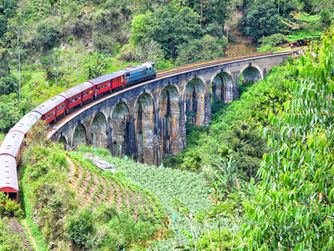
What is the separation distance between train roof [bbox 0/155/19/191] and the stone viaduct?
7010 mm

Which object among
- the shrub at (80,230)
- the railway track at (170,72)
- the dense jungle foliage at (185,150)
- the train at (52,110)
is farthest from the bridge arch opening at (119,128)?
the shrub at (80,230)

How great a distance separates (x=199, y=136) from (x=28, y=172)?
31903 millimetres

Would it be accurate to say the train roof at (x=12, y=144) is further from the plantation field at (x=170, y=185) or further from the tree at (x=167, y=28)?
the tree at (x=167, y=28)

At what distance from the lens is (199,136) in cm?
5616

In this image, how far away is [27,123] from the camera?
32.1 m

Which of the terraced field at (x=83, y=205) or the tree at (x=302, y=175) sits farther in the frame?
the terraced field at (x=83, y=205)

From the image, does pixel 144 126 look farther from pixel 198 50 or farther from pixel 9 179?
pixel 9 179

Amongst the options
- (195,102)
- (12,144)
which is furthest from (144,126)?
(12,144)

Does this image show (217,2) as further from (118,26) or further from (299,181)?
(299,181)

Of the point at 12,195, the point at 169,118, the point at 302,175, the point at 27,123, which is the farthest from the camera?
the point at 169,118

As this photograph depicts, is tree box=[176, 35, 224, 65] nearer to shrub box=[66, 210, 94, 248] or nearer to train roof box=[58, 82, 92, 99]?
train roof box=[58, 82, 92, 99]

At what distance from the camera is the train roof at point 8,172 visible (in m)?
23.3

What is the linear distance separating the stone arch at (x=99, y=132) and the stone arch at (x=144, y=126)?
7.37 metres

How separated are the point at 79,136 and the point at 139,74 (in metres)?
12.6
